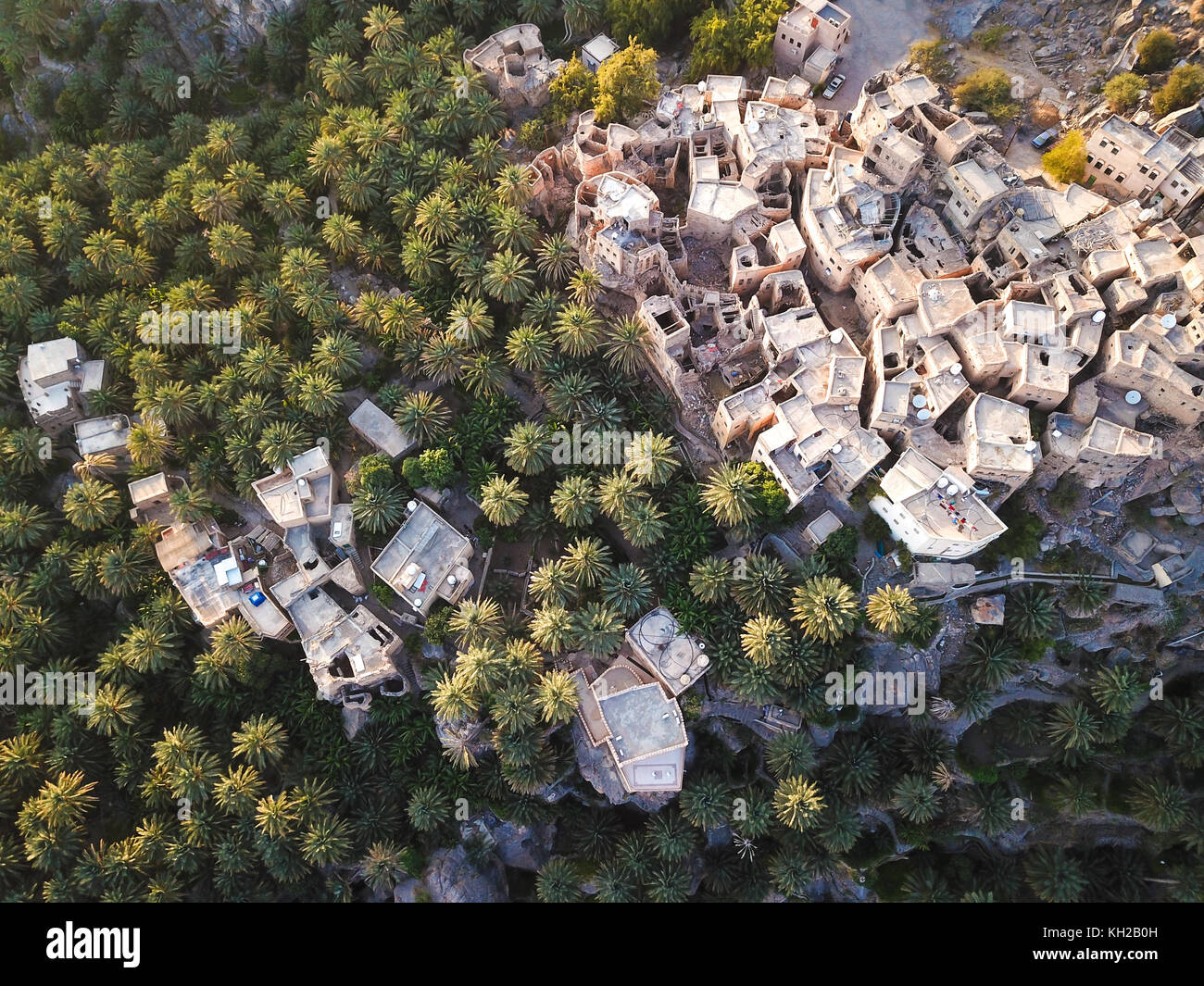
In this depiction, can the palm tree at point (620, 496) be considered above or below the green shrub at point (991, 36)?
below

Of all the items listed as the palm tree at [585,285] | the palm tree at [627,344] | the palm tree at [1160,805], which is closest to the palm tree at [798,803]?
the palm tree at [1160,805]

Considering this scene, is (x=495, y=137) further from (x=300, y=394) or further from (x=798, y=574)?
(x=798, y=574)

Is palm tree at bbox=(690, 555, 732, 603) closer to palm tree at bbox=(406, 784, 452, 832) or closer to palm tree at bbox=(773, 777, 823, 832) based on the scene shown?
palm tree at bbox=(773, 777, 823, 832)

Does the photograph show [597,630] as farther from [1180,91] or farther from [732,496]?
[1180,91]

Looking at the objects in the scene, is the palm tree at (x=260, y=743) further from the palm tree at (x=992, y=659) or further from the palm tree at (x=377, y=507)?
the palm tree at (x=992, y=659)

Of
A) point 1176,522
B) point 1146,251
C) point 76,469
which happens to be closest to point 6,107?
point 76,469
